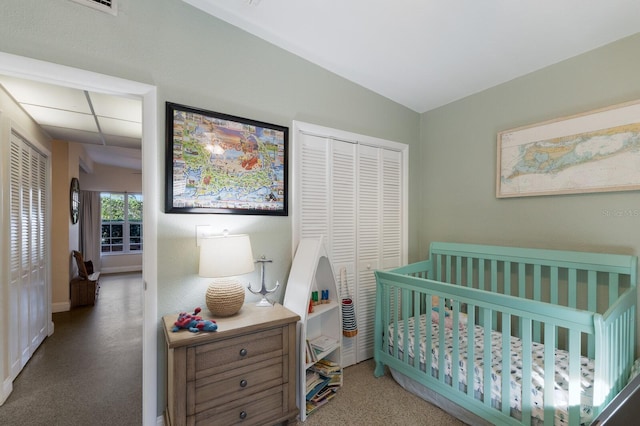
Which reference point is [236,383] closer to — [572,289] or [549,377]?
[549,377]

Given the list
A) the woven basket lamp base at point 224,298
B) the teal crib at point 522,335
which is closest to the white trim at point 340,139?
the teal crib at point 522,335

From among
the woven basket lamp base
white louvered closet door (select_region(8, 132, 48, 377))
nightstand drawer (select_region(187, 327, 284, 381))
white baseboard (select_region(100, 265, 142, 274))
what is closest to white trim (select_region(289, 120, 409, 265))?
the woven basket lamp base

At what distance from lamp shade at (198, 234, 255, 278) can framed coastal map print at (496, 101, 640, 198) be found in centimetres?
213

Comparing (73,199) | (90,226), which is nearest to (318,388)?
(73,199)

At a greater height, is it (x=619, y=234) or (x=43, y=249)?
(x=619, y=234)

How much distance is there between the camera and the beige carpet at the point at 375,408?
1822mm

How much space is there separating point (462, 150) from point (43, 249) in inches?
176

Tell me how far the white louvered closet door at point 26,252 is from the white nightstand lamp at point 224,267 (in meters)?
1.76

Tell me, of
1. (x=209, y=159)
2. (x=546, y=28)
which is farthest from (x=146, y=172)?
(x=546, y=28)

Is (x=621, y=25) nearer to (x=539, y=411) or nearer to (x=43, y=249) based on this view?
(x=539, y=411)

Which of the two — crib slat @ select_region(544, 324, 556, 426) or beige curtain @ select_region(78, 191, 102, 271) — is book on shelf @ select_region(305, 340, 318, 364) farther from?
beige curtain @ select_region(78, 191, 102, 271)

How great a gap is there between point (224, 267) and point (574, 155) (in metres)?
2.47

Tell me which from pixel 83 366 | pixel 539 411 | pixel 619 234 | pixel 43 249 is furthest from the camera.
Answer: pixel 43 249

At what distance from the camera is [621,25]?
176 centimetres
